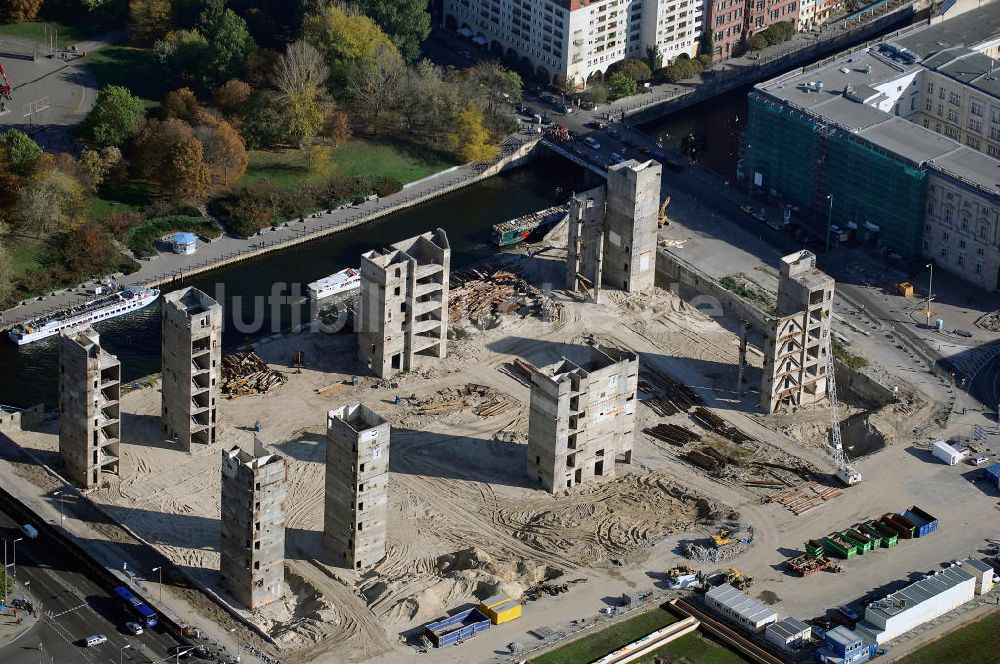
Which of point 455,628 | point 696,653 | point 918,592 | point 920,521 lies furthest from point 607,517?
point 918,592

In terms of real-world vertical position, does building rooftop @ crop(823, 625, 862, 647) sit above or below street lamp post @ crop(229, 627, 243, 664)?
above

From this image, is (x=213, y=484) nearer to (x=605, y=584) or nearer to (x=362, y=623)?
(x=362, y=623)

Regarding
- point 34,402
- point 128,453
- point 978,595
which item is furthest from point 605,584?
point 34,402

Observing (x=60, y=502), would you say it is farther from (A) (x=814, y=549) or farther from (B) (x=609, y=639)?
(A) (x=814, y=549)

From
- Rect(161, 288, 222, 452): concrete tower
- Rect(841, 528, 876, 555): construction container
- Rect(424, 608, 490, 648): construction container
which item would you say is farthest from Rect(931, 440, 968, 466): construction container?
Rect(161, 288, 222, 452): concrete tower

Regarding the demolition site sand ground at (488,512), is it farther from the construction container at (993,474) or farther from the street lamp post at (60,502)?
the street lamp post at (60,502)

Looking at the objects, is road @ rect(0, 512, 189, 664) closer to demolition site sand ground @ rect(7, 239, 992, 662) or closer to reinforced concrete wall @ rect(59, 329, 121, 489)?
demolition site sand ground @ rect(7, 239, 992, 662)

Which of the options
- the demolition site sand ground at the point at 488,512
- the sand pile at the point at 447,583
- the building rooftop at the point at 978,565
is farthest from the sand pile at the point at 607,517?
the building rooftop at the point at 978,565
